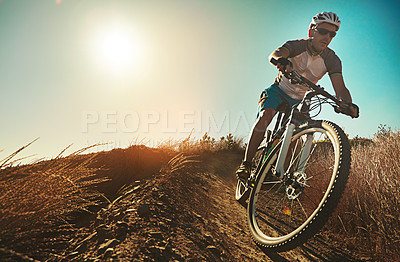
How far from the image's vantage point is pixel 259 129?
2697 millimetres

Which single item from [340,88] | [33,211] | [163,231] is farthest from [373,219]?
[33,211]

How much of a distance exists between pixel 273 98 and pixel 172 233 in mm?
2013

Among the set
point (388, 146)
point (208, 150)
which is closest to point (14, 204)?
point (388, 146)

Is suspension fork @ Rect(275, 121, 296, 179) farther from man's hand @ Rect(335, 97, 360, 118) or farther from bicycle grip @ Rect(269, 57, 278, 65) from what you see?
bicycle grip @ Rect(269, 57, 278, 65)

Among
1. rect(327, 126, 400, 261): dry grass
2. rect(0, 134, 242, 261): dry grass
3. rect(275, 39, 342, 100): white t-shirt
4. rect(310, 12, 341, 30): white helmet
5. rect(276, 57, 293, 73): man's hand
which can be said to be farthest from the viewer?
rect(275, 39, 342, 100): white t-shirt

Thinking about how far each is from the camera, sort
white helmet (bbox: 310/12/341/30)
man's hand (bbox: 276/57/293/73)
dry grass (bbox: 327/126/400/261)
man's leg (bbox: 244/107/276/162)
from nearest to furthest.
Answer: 1. dry grass (bbox: 327/126/400/261)
2. man's hand (bbox: 276/57/293/73)
3. white helmet (bbox: 310/12/341/30)
4. man's leg (bbox: 244/107/276/162)

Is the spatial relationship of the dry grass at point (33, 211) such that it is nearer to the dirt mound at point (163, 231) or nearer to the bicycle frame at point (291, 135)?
the dirt mound at point (163, 231)

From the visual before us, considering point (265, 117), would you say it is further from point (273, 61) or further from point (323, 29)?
point (323, 29)

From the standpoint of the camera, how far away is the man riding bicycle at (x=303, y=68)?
2.45 m

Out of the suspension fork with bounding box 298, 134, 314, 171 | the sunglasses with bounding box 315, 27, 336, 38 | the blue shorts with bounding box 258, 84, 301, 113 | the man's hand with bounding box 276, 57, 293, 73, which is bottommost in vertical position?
the suspension fork with bounding box 298, 134, 314, 171

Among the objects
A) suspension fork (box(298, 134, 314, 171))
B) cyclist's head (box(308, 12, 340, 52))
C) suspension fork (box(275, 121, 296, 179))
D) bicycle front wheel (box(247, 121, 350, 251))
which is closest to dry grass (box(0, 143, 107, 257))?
bicycle front wheel (box(247, 121, 350, 251))

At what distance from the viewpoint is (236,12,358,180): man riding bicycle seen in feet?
8.02

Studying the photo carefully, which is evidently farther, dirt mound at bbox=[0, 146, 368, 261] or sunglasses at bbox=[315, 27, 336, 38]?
sunglasses at bbox=[315, 27, 336, 38]

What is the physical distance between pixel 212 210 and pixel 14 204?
186 cm
